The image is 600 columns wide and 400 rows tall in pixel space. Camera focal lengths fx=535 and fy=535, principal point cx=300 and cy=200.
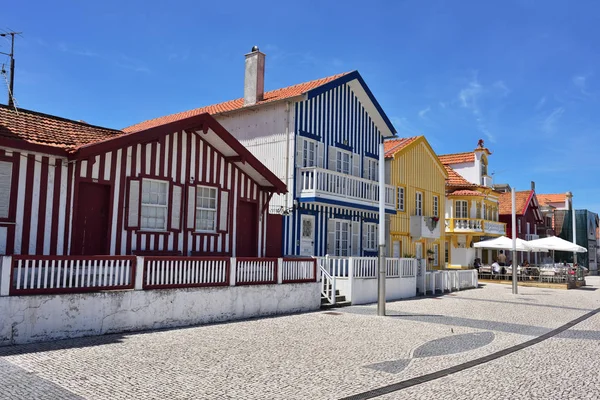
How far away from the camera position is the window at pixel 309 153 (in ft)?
67.3

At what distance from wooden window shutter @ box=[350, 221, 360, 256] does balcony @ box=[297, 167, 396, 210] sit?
3.93ft

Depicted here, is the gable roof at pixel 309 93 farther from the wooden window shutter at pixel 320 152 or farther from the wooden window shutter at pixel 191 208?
the wooden window shutter at pixel 191 208

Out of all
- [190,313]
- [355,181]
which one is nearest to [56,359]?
[190,313]

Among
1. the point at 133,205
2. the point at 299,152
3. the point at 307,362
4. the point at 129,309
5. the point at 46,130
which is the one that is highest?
the point at 299,152

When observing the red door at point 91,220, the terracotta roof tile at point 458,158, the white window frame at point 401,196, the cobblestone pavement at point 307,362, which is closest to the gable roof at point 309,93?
the white window frame at point 401,196

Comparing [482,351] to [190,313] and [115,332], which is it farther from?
[115,332]

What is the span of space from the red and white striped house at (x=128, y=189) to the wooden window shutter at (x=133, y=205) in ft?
0.08

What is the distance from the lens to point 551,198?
68062mm

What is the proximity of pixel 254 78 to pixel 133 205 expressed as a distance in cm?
983

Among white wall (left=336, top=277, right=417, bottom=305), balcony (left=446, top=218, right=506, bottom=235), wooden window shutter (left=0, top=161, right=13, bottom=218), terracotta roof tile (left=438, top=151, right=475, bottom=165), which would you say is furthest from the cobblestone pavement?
terracotta roof tile (left=438, top=151, right=475, bottom=165)

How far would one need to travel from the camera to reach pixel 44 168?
11.7 meters

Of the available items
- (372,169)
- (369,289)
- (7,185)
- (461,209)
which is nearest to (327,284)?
(369,289)

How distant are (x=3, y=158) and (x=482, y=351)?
33.3 ft

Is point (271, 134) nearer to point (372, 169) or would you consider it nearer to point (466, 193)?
point (372, 169)
